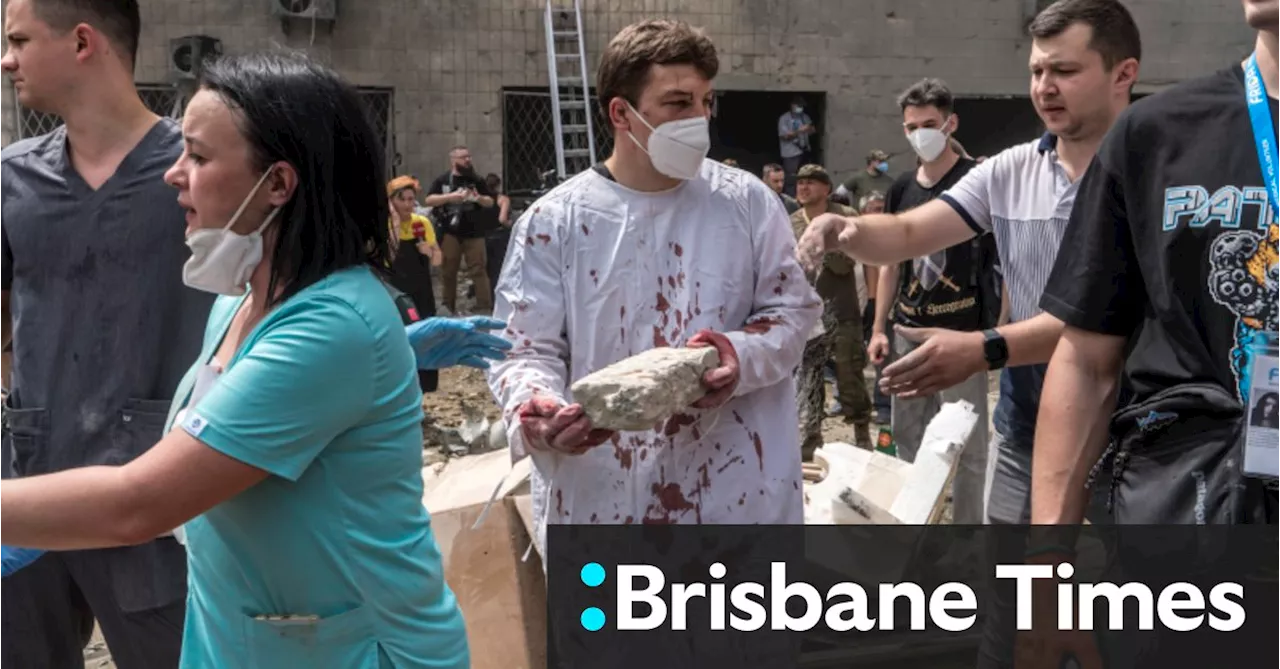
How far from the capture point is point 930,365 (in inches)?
108

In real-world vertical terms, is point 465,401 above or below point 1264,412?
below

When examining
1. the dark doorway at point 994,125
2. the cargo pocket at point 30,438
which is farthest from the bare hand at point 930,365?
the dark doorway at point 994,125

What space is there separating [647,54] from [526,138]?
42.7 feet

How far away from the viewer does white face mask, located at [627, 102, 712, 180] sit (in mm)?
3125

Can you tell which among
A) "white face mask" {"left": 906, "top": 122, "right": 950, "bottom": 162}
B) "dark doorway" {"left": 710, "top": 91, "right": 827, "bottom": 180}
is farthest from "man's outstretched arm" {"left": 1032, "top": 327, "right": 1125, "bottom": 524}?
"dark doorway" {"left": 710, "top": 91, "right": 827, "bottom": 180}

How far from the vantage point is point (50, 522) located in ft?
6.02

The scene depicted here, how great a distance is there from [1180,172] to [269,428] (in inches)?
58.2

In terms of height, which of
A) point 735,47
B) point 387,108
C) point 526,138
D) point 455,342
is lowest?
point 455,342

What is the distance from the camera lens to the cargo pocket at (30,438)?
9.98ft

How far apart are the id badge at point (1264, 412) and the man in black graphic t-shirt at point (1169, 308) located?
0.01m

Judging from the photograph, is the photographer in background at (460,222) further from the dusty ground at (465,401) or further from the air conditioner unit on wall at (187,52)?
the air conditioner unit on wall at (187,52)

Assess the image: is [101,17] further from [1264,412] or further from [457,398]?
[457,398]

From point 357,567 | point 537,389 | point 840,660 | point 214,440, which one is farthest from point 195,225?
point 840,660

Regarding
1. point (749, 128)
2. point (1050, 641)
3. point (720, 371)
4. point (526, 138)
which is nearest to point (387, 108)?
point (526, 138)
